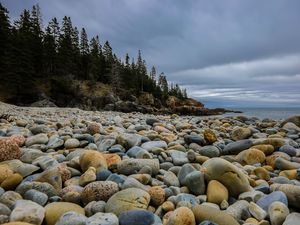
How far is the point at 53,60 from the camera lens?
41344 mm

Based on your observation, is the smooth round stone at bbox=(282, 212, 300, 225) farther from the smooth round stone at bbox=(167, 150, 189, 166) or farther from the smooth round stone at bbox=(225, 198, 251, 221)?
A: the smooth round stone at bbox=(167, 150, 189, 166)

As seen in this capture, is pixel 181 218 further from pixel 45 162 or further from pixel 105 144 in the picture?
pixel 105 144

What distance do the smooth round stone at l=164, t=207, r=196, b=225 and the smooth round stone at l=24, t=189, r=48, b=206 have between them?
1.23m

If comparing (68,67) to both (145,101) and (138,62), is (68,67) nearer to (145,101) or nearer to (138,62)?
(145,101)

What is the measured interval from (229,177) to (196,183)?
392 millimetres

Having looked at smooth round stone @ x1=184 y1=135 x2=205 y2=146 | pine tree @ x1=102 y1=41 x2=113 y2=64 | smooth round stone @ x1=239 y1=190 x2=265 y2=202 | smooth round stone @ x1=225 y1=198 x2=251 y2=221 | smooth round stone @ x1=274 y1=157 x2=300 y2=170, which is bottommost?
smooth round stone @ x1=225 y1=198 x2=251 y2=221

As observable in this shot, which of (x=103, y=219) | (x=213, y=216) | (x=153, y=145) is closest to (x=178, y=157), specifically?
(x=153, y=145)

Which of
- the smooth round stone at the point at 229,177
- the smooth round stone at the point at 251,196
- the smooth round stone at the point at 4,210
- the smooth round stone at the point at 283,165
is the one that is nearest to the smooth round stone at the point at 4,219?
the smooth round stone at the point at 4,210

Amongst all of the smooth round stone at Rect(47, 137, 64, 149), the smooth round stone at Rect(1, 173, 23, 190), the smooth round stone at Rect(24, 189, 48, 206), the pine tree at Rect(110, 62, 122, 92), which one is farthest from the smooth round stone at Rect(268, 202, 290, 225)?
the pine tree at Rect(110, 62, 122, 92)

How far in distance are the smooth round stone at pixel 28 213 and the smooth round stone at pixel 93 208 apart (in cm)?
39

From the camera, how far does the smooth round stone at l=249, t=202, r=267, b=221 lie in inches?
97.4

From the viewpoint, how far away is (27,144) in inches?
182

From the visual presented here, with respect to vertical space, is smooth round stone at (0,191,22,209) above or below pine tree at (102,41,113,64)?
below

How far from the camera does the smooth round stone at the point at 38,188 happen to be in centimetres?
277
